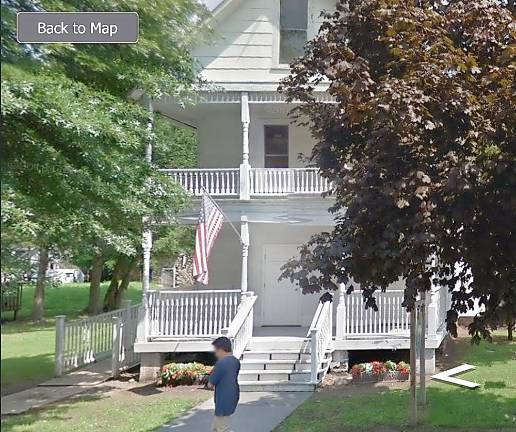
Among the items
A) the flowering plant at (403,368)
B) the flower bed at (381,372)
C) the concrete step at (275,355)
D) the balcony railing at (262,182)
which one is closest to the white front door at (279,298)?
the balcony railing at (262,182)

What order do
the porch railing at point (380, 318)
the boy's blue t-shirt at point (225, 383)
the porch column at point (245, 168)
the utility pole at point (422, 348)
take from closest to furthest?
the boy's blue t-shirt at point (225, 383) → the utility pole at point (422, 348) → the porch railing at point (380, 318) → the porch column at point (245, 168)

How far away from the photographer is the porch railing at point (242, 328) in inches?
462

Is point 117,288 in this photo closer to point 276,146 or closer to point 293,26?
point 276,146

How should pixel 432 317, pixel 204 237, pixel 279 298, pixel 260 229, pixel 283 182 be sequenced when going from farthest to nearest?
pixel 260 229, pixel 279 298, pixel 283 182, pixel 432 317, pixel 204 237

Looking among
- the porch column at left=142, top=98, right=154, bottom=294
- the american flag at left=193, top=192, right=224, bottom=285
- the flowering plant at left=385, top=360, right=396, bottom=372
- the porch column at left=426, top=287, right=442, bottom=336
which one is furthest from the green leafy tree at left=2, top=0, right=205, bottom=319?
the porch column at left=426, top=287, right=442, bottom=336

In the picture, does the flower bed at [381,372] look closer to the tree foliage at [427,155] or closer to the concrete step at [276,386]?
the concrete step at [276,386]

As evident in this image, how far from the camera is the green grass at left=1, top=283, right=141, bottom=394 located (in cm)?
309

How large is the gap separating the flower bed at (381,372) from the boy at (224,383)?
19.4 ft

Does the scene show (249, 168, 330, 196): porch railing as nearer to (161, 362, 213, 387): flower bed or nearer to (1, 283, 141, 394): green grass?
(161, 362, 213, 387): flower bed

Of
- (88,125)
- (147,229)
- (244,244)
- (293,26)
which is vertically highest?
(293,26)

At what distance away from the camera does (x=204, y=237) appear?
11.1 m

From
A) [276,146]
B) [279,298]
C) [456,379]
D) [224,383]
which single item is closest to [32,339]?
[224,383]

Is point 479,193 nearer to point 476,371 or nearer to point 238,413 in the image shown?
point 238,413

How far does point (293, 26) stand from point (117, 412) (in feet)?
34.6
